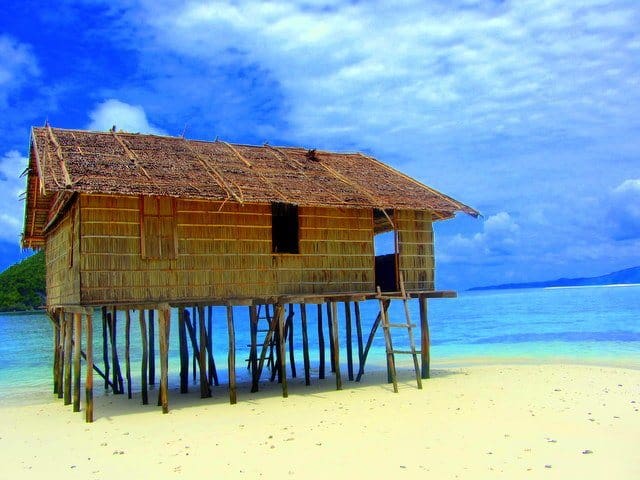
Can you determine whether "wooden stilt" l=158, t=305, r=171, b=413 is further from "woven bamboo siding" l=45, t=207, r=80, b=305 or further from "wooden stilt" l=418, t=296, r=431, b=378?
"wooden stilt" l=418, t=296, r=431, b=378

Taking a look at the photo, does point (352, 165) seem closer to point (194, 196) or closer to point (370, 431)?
point (194, 196)

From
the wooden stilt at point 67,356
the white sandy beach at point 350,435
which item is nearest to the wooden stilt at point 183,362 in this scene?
the white sandy beach at point 350,435

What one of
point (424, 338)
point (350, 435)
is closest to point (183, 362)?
point (424, 338)

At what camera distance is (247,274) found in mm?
13188

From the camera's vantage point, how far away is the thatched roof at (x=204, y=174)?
11898 millimetres

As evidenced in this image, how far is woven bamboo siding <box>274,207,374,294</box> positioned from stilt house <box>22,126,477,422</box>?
0.07 ft

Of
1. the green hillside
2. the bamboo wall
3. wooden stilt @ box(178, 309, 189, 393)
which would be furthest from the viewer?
the green hillside

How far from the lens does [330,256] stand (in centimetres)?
1412

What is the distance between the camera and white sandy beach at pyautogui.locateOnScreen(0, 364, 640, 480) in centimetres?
866

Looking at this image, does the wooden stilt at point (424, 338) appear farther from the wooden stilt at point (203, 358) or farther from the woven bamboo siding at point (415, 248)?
the wooden stilt at point (203, 358)

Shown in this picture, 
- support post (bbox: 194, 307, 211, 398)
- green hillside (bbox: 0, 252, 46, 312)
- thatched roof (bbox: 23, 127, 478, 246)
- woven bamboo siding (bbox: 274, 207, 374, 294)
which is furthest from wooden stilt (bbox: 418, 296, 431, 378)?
green hillside (bbox: 0, 252, 46, 312)

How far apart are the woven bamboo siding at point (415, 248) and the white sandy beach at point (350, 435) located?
2.37 metres

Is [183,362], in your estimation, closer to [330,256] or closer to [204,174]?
[330,256]

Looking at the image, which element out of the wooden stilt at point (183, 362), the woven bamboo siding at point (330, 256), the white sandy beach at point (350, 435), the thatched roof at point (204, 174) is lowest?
the white sandy beach at point (350, 435)
